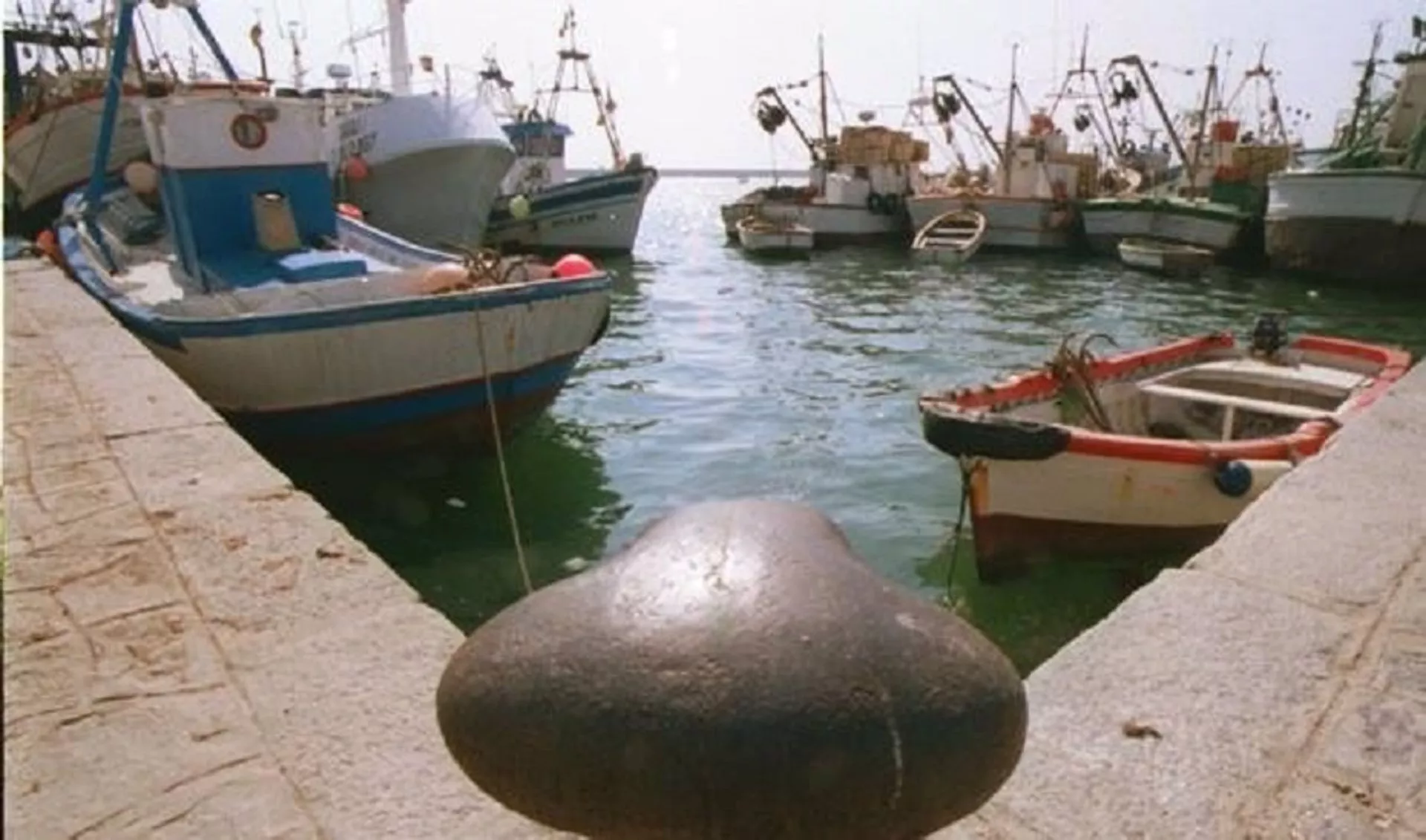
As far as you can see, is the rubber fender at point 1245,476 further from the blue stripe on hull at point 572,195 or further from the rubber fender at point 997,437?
the blue stripe on hull at point 572,195

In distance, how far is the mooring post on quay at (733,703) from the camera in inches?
38.1

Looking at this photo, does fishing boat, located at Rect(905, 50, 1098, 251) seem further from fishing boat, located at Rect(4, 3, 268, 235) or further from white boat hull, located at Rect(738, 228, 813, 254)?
fishing boat, located at Rect(4, 3, 268, 235)

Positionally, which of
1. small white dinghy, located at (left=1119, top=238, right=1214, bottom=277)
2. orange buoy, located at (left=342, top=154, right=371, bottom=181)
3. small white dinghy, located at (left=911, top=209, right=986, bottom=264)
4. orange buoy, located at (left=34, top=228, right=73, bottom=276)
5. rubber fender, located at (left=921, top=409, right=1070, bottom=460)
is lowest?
small white dinghy, located at (left=1119, top=238, right=1214, bottom=277)

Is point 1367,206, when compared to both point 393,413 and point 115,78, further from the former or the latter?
point 115,78

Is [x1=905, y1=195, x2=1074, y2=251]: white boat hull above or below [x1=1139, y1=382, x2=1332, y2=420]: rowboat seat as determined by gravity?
below

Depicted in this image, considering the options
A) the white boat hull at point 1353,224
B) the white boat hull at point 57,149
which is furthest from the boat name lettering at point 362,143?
the white boat hull at point 1353,224

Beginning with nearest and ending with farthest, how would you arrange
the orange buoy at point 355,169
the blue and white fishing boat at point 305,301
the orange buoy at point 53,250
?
the blue and white fishing boat at point 305,301 → the orange buoy at point 53,250 → the orange buoy at point 355,169

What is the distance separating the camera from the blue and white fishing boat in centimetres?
650

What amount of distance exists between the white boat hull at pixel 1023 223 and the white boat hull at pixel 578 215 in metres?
10.1

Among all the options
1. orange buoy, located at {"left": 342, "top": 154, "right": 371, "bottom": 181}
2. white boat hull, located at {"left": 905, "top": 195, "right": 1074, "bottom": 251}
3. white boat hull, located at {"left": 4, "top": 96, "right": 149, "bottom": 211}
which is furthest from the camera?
white boat hull, located at {"left": 905, "top": 195, "right": 1074, "bottom": 251}

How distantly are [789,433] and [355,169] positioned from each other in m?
11.4

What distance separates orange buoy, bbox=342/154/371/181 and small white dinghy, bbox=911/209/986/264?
15021mm

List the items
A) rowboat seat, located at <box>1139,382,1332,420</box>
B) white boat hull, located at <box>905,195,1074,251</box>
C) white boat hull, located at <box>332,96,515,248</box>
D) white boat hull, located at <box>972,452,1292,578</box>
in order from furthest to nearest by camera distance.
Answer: white boat hull, located at <box>905,195,1074,251</box>
white boat hull, located at <box>332,96,515,248</box>
rowboat seat, located at <box>1139,382,1332,420</box>
white boat hull, located at <box>972,452,1292,578</box>

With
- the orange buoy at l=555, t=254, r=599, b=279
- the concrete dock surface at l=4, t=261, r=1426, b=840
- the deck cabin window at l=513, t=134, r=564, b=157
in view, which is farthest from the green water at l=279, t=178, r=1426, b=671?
the deck cabin window at l=513, t=134, r=564, b=157
